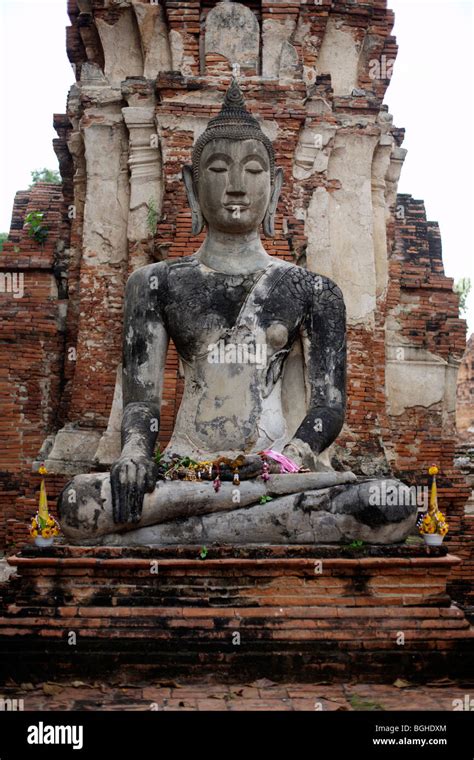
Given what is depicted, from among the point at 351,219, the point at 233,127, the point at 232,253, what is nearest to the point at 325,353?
the point at 232,253

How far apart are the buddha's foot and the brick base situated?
0.25 metres

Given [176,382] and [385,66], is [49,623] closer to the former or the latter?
[176,382]

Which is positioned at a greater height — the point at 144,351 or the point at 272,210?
the point at 272,210

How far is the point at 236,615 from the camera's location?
574 centimetres

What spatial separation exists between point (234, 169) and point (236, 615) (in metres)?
3.13

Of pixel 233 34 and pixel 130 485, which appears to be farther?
pixel 233 34

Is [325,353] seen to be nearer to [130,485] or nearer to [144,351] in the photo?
[144,351]

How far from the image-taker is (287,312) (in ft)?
23.9

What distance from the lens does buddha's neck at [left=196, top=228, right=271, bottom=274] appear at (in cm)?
747

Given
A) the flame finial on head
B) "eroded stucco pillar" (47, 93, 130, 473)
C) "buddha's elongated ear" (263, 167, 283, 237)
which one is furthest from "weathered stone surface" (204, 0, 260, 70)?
the flame finial on head

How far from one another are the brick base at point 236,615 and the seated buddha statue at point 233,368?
414mm

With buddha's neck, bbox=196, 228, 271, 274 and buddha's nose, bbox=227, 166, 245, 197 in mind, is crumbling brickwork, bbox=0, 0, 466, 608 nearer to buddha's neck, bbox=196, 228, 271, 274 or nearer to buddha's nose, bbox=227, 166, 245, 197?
buddha's neck, bbox=196, 228, 271, 274

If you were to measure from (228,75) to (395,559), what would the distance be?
593 cm

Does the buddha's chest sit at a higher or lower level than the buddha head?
lower
